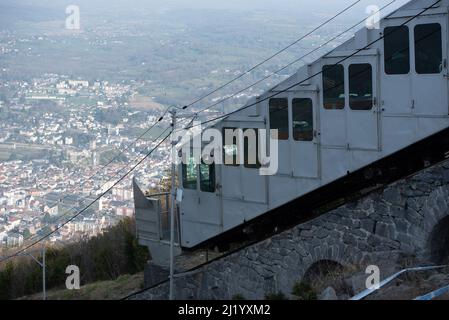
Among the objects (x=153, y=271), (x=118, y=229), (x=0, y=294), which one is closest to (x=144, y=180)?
(x=118, y=229)

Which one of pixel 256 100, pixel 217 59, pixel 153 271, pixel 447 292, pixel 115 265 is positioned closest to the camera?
pixel 447 292

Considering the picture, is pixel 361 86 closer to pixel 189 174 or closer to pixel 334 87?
pixel 334 87

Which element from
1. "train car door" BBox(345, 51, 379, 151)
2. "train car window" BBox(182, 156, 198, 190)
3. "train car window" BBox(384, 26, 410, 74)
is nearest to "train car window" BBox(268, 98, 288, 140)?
"train car door" BBox(345, 51, 379, 151)

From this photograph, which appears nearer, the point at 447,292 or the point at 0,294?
the point at 447,292

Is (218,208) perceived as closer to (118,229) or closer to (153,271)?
(153,271)

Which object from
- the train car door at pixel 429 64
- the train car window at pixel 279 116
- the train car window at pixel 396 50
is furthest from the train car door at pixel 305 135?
the train car door at pixel 429 64

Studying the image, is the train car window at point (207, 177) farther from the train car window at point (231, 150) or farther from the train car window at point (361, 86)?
the train car window at point (361, 86)

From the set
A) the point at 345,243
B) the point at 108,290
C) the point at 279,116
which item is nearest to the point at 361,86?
the point at 279,116
